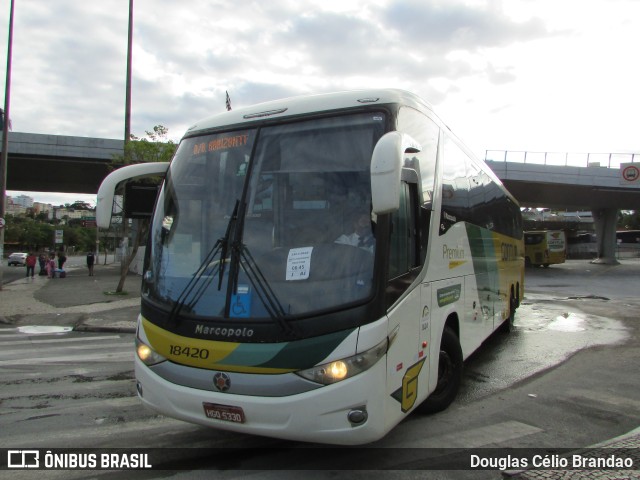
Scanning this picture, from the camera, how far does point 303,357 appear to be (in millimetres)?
3457

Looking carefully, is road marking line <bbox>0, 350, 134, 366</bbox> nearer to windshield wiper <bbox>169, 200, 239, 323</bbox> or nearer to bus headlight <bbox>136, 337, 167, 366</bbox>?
bus headlight <bbox>136, 337, 167, 366</bbox>

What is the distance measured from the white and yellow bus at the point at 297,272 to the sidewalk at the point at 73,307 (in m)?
8.76

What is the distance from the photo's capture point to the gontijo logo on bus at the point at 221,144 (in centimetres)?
437

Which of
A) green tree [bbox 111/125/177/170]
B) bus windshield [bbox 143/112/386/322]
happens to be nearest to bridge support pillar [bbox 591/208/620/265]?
green tree [bbox 111/125/177/170]

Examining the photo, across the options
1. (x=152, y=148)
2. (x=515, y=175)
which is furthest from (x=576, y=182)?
(x=152, y=148)

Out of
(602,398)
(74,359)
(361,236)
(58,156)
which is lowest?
(74,359)

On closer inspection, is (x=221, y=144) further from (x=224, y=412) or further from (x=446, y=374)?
(x=446, y=374)

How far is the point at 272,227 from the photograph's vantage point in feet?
13.0

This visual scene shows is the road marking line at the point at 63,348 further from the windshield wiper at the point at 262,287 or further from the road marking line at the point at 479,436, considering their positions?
the road marking line at the point at 479,436

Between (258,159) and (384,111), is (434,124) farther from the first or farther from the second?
(258,159)

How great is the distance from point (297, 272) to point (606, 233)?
52.6m

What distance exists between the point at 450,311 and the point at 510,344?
5.01 meters

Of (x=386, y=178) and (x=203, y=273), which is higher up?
(x=386, y=178)

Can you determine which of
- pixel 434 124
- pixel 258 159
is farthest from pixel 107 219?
pixel 434 124
